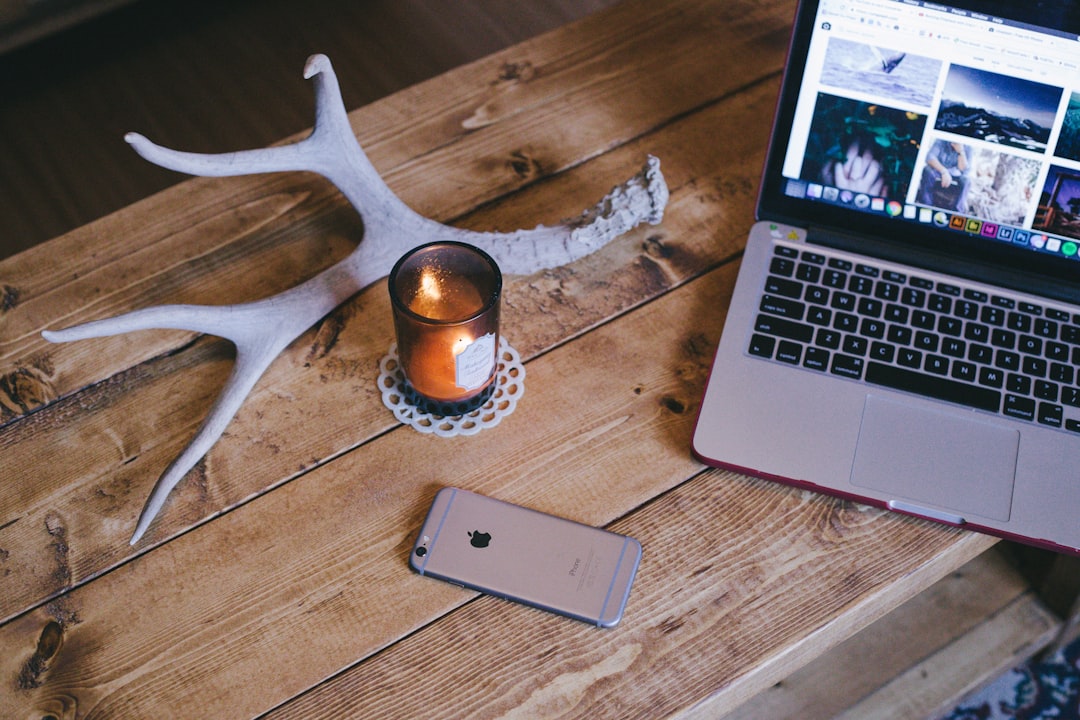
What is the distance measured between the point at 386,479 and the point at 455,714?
20 cm

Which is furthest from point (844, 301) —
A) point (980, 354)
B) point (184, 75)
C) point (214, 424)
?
point (184, 75)

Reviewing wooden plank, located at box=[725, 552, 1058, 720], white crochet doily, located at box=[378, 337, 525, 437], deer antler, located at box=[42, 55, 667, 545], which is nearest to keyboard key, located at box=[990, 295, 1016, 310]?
deer antler, located at box=[42, 55, 667, 545]

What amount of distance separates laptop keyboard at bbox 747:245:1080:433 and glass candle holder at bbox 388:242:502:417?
0.24m

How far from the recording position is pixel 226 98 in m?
1.99

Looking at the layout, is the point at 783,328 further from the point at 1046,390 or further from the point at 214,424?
the point at 214,424

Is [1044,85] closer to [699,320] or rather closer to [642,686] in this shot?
[699,320]

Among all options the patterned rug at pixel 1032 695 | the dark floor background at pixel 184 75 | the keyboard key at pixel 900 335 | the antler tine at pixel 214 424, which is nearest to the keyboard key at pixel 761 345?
the keyboard key at pixel 900 335

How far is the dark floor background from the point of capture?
1.86 m

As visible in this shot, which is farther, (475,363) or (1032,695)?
(1032,695)

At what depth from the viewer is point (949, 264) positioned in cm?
86

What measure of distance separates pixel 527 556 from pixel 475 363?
0.52ft

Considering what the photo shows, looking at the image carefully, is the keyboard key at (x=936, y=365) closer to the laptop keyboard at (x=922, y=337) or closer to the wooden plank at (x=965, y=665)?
the laptop keyboard at (x=922, y=337)

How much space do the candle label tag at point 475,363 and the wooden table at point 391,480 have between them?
2.2 inches

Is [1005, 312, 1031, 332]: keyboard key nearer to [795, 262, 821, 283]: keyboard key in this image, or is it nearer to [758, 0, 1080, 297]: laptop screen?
[758, 0, 1080, 297]: laptop screen
